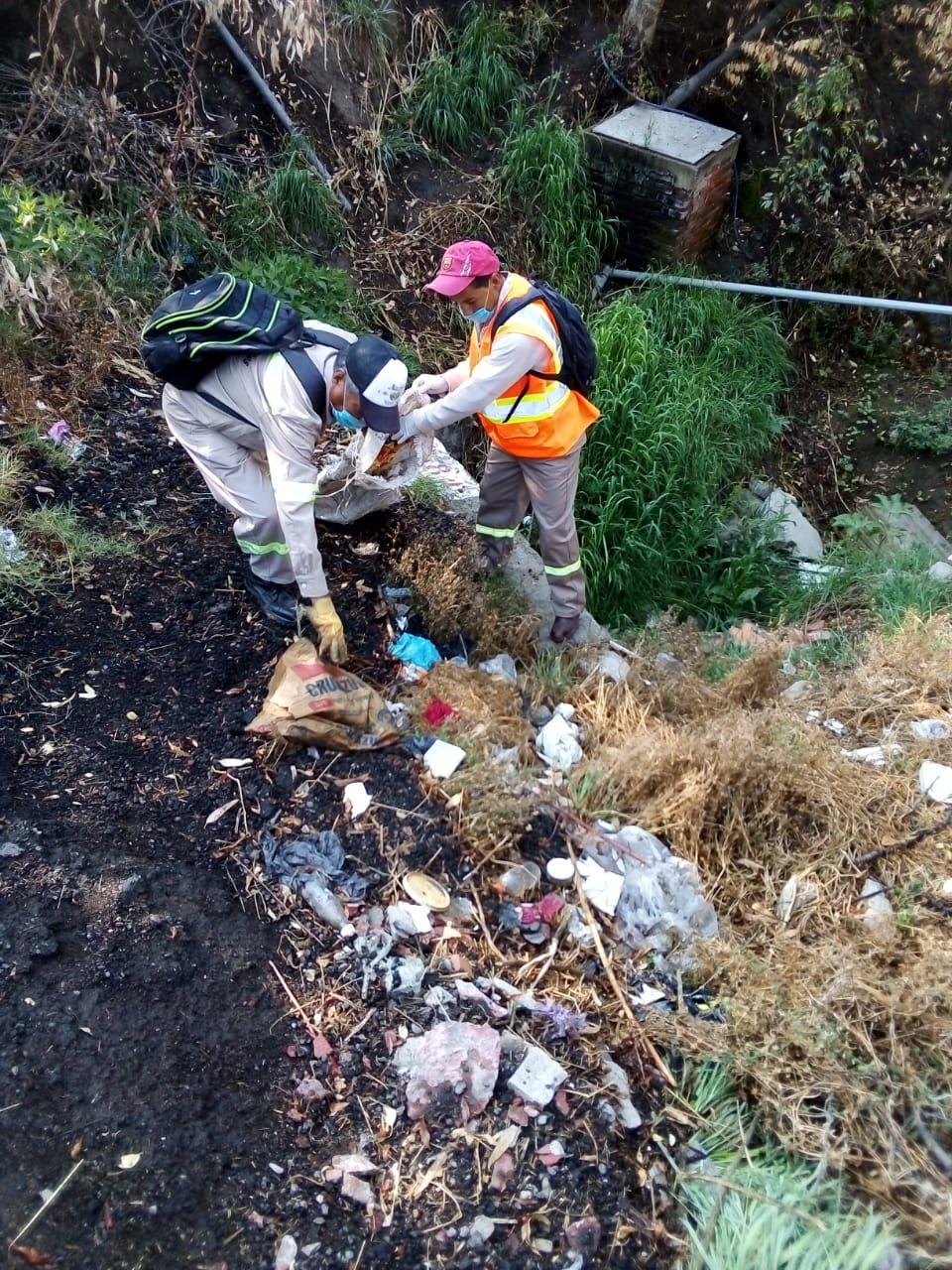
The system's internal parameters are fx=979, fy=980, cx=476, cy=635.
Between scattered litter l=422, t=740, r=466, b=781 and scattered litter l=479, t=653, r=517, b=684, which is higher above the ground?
scattered litter l=422, t=740, r=466, b=781

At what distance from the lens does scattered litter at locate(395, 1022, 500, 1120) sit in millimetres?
2338

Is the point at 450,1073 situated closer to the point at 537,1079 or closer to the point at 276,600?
the point at 537,1079

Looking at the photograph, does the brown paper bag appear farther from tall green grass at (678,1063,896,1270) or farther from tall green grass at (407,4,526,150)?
tall green grass at (407,4,526,150)

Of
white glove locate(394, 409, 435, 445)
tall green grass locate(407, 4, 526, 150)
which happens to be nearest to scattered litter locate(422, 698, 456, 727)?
white glove locate(394, 409, 435, 445)

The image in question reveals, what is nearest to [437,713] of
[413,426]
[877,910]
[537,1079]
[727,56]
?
[413,426]

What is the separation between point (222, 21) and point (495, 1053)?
5.51 m

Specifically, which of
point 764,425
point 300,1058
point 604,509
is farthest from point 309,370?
point 764,425

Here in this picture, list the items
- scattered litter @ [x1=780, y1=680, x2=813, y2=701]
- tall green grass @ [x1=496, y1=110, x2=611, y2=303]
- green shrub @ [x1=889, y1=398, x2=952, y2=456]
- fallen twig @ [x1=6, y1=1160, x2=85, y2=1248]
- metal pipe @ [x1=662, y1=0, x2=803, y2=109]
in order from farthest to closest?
1. metal pipe @ [x1=662, y1=0, x2=803, y2=109]
2. green shrub @ [x1=889, y1=398, x2=952, y2=456]
3. tall green grass @ [x1=496, y1=110, x2=611, y2=303]
4. scattered litter @ [x1=780, y1=680, x2=813, y2=701]
5. fallen twig @ [x1=6, y1=1160, x2=85, y2=1248]

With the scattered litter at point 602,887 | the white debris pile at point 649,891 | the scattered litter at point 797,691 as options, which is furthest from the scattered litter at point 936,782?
the scattered litter at point 602,887

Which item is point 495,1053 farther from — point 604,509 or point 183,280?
point 183,280

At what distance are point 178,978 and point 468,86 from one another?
5.40 meters

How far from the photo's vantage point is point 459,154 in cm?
591

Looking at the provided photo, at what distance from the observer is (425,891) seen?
2.76 m

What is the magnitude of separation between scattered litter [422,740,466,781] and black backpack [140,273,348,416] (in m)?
1.11
